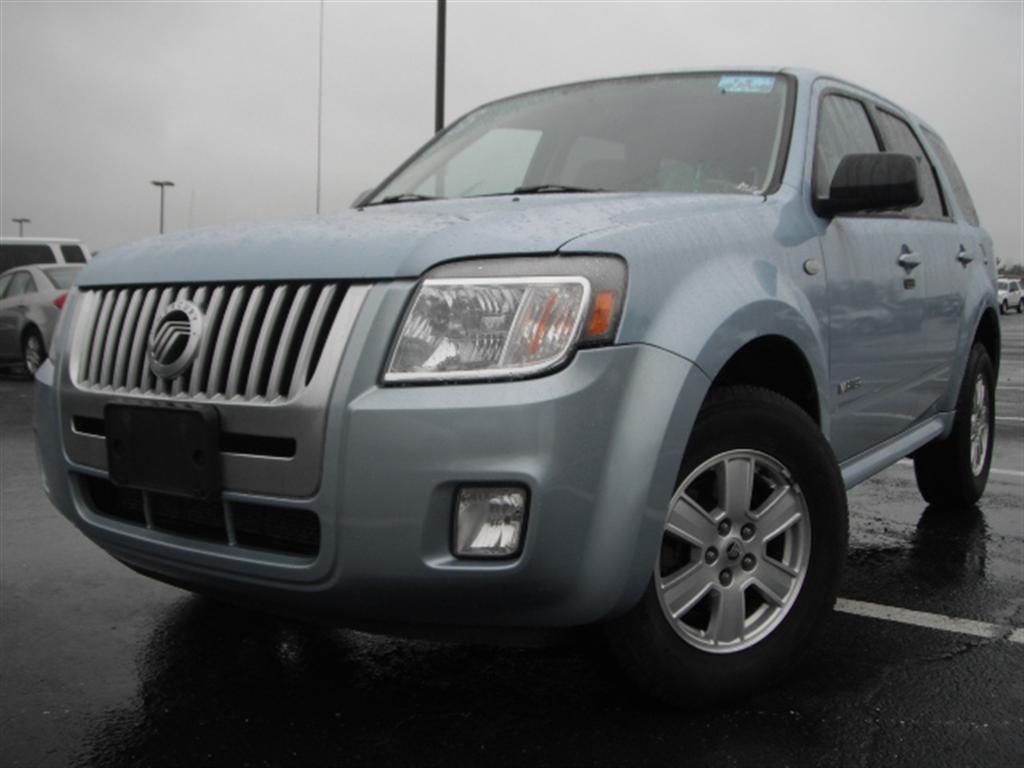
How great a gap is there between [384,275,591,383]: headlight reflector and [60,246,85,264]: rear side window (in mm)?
15465

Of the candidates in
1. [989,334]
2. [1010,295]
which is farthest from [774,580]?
[1010,295]

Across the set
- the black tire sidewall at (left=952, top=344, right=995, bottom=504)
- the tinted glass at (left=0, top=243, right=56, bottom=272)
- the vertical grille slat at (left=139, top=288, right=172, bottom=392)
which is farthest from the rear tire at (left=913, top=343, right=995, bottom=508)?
the tinted glass at (left=0, top=243, right=56, bottom=272)

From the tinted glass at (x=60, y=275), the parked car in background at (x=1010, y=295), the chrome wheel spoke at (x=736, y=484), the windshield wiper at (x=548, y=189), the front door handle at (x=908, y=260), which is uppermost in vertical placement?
the windshield wiper at (x=548, y=189)

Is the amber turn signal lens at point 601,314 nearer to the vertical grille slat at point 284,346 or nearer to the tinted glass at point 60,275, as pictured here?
the vertical grille slat at point 284,346

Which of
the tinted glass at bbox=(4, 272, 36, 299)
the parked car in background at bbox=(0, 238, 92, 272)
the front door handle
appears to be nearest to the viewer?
the front door handle

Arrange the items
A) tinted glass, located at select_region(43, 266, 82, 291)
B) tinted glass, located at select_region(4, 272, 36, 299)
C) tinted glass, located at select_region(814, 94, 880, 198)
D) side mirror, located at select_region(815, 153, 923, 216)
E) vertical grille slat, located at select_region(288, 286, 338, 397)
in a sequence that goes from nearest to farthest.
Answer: vertical grille slat, located at select_region(288, 286, 338, 397), side mirror, located at select_region(815, 153, 923, 216), tinted glass, located at select_region(814, 94, 880, 198), tinted glass, located at select_region(43, 266, 82, 291), tinted glass, located at select_region(4, 272, 36, 299)

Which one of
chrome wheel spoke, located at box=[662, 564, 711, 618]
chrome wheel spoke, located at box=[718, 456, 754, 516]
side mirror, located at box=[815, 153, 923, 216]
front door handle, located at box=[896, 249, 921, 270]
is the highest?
side mirror, located at box=[815, 153, 923, 216]

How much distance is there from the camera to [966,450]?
5.16 meters

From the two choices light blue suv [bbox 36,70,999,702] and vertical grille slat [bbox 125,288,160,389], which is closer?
light blue suv [bbox 36,70,999,702]

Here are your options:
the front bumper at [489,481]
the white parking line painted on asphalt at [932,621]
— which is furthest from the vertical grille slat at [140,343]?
the white parking line painted on asphalt at [932,621]

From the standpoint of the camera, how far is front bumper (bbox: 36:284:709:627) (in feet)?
7.41

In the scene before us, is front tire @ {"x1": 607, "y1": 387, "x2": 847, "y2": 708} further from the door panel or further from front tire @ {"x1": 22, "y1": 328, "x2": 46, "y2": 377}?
front tire @ {"x1": 22, "y1": 328, "x2": 46, "y2": 377}

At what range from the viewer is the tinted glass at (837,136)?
11.8 feet

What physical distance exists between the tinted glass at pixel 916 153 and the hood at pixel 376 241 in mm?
1713
